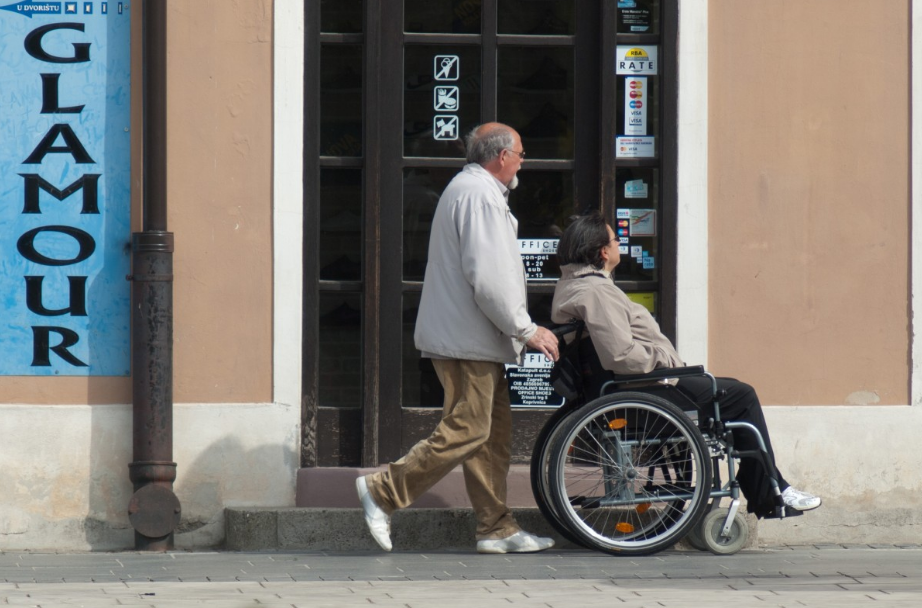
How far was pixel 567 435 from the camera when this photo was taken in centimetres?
655

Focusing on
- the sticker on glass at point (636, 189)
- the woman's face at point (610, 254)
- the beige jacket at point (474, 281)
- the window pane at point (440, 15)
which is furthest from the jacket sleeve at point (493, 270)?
the window pane at point (440, 15)

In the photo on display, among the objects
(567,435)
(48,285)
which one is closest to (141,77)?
(48,285)

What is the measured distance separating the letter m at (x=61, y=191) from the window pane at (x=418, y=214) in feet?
5.01

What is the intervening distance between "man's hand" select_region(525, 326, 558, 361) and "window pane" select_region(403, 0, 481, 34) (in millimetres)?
1885

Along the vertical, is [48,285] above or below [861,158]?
below

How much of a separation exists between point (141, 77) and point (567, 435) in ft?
8.96

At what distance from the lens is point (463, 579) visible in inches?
239

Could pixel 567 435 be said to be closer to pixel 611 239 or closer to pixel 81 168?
A: pixel 611 239

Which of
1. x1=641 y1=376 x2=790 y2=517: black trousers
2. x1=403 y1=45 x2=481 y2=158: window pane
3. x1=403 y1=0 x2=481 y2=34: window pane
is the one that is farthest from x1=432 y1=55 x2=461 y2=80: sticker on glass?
x1=641 y1=376 x2=790 y2=517: black trousers

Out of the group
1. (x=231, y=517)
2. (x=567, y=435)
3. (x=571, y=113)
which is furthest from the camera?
(x=571, y=113)

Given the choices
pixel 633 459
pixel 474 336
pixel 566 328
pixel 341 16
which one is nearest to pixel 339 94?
pixel 341 16

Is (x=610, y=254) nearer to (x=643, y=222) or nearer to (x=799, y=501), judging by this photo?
(x=643, y=222)

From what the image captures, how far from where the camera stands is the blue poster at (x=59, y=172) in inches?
290

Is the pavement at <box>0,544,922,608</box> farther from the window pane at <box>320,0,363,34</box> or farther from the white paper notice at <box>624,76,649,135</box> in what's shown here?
the window pane at <box>320,0,363,34</box>
